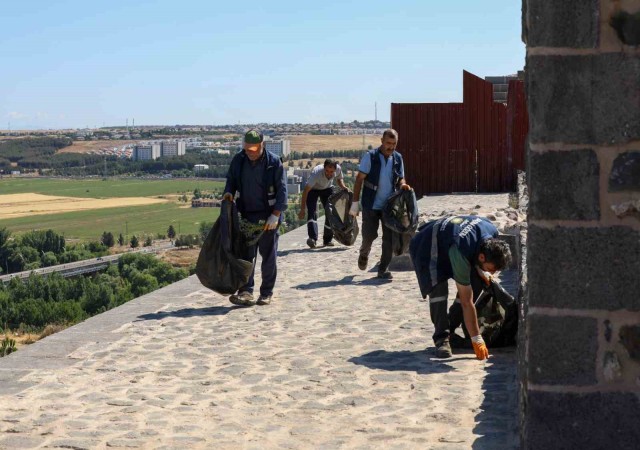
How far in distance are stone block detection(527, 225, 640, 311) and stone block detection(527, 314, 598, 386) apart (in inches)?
3.2

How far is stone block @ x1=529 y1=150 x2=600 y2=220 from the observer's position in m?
4.81

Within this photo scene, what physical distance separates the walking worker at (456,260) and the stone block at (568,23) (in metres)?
2.66

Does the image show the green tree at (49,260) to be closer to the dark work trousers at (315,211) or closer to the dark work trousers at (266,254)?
the dark work trousers at (315,211)

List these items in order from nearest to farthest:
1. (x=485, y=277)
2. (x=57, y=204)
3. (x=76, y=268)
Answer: (x=485, y=277) < (x=76, y=268) < (x=57, y=204)

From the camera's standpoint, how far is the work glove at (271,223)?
1074 centimetres

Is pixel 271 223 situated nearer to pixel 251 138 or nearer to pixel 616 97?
pixel 251 138

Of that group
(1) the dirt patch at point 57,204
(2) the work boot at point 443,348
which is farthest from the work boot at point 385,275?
(1) the dirt patch at point 57,204

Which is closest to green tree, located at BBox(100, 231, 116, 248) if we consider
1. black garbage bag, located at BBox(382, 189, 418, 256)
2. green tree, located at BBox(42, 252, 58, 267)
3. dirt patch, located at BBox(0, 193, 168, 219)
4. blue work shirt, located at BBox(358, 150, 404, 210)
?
green tree, located at BBox(42, 252, 58, 267)

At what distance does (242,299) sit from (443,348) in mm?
3179

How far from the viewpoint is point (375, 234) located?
12523 mm

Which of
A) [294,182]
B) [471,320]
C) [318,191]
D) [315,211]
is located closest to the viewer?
[471,320]

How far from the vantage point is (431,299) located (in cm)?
821

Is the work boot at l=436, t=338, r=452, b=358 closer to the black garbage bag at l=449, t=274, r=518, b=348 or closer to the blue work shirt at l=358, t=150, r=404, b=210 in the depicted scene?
the black garbage bag at l=449, t=274, r=518, b=348

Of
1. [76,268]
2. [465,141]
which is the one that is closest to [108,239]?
[76,268]
